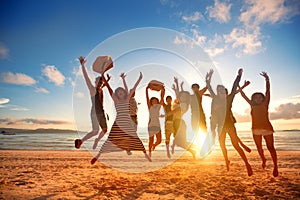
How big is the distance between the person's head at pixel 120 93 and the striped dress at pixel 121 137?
22.7 inches

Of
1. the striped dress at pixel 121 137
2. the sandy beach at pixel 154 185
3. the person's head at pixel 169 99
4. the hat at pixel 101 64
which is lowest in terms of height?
the sandy beach at pixel 154 185

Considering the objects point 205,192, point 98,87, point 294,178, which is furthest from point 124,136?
point 294,178

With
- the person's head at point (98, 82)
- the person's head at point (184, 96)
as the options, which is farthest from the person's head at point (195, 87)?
the person's head at point (98, 82)

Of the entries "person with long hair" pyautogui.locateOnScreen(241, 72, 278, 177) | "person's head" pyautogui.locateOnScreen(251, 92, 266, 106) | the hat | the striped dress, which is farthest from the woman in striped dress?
"person's head" pyautogui.locateOnScreen(251, 92, 266, 106)

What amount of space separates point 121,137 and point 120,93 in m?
1.43

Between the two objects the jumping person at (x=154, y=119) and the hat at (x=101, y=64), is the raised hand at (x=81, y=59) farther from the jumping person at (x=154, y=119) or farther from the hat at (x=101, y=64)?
the jumping person at (x=154, y=119)

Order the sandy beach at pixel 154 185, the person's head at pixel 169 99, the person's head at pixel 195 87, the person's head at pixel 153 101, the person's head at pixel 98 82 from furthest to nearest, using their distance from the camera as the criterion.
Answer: the person's head at pixel 169 99 < the person's head at pixel 153 101 < the person's head at pixel 195 87 < the person's head at pixel 98 82 < the sandy beach at pixel 154 185

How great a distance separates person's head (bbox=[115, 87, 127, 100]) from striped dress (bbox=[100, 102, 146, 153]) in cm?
58

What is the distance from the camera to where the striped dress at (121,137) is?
6852 millimetres

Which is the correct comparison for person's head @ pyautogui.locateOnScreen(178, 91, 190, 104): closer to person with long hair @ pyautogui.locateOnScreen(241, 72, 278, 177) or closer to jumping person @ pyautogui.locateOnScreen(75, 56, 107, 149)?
person with long hair @ pyautogui.locateOnScreen(241, 72, 278, 177)

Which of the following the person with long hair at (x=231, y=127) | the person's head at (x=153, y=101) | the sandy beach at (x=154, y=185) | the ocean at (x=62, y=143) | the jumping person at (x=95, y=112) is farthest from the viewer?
the ocean at (x=62, y=143)

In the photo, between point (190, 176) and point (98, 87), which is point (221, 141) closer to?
point (190, 176)

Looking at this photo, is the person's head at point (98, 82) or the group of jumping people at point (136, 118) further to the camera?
the person's head at point (98, 82)

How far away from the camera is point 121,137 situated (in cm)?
684
